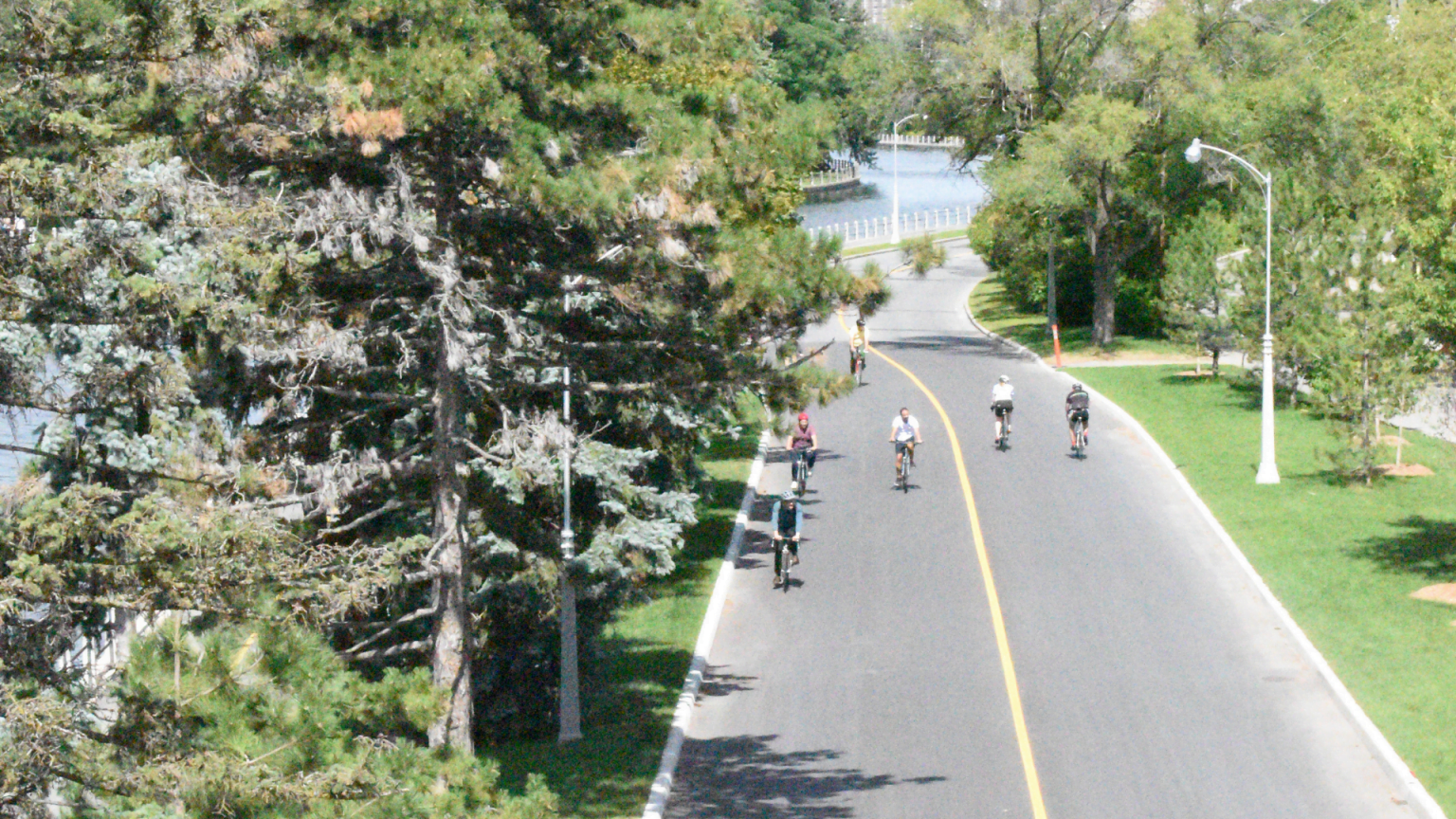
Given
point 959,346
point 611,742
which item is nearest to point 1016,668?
point 611,742

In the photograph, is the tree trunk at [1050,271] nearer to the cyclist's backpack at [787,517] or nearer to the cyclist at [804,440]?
the cyclist at [804,440]

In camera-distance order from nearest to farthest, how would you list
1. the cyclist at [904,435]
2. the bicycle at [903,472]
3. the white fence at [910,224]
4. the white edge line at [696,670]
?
the white edge line at [696,670]
the cyclist at [904,435]
the bicycle at [903,472]
the white fence at [910,224]

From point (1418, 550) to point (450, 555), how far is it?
1612cm

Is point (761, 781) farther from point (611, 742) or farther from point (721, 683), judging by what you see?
point (721, 683)

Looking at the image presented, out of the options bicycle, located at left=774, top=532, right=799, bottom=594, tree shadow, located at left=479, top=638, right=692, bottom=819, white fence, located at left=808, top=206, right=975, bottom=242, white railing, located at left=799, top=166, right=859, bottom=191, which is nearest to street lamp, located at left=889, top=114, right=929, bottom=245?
white fence, located at left=808, top=206, right=975, bottom=242

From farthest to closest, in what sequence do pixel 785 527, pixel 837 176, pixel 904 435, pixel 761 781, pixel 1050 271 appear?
pixel 837 176
pixel 1050 271
pixel 904 435
pixel 785 527
pixel 761 781

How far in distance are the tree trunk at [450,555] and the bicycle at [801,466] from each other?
43.2 ft

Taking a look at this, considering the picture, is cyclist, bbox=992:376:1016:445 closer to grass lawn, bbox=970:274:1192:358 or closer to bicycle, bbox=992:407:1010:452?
bicycle, bbox=992:407:1010:452

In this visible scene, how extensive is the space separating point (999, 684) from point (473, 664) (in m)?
6.33

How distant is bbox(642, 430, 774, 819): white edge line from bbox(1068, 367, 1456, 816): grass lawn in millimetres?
7497

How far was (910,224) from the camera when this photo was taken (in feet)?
269

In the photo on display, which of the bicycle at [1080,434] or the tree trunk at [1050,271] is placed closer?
the bicycle at [1080,434]

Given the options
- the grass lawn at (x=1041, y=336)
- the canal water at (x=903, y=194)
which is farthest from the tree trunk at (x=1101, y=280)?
the canal water at (x=903, y=194)

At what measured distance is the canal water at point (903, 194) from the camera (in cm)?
9528
